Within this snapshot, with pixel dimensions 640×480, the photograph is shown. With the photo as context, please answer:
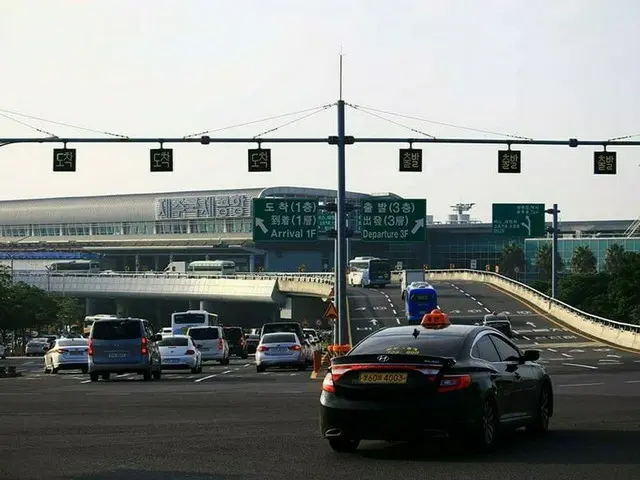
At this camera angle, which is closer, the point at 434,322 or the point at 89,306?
the point at 434,322

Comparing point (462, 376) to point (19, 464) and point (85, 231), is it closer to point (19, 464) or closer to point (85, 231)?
point (19, 464)

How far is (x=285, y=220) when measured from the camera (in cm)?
5625

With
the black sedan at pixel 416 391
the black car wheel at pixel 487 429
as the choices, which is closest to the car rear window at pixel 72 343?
the black sedan at pixel 416 391

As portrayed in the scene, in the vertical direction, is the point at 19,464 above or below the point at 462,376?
below

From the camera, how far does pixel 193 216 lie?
545ft

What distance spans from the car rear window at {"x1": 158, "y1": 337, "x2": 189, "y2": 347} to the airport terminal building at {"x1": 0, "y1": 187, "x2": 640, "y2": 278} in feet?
370

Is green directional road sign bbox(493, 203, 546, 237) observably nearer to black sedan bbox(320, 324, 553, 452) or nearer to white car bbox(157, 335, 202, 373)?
white car bbox(157, 335, 202, 373)

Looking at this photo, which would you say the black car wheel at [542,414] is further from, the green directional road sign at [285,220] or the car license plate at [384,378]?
the green directional road sign at [285,220]

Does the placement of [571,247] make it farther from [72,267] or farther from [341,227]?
[341,227]

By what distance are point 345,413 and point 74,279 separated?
13341cm

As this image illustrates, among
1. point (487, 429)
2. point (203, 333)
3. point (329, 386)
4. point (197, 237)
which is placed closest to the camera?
point (329, 386)

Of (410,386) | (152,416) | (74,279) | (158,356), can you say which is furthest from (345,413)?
(74,279)

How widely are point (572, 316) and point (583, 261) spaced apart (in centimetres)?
7766

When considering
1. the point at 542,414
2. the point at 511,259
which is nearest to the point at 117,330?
the point at 542,414
